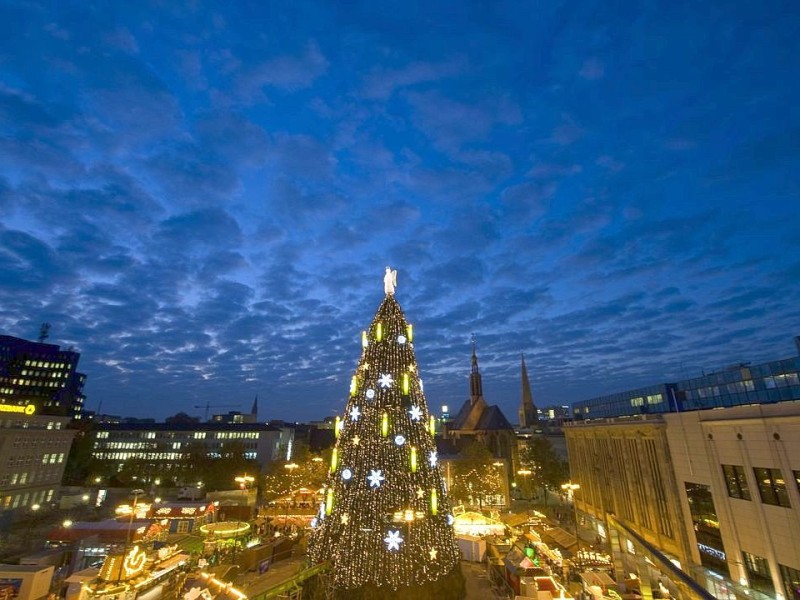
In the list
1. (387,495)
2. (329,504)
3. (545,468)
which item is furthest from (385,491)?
(545,468)

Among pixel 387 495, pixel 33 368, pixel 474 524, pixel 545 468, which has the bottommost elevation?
pixel 474 524

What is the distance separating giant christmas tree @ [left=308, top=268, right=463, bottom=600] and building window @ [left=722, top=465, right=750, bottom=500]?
16435 mm

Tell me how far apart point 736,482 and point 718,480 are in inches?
54.5

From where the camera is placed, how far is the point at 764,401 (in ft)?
81.1

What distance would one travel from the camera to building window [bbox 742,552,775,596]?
20219mm

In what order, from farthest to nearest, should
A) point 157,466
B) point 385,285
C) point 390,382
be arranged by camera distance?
point 157,466
point 385,285
point 390,382

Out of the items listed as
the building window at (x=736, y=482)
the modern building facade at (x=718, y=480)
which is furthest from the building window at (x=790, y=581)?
the building window at (x=736, y=482)

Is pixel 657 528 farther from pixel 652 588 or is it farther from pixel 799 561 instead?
pixel 799 561

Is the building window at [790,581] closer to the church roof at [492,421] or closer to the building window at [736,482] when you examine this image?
the building window at [736,482]

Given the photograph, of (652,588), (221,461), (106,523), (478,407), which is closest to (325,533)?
(106,523)

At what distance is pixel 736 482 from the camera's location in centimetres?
2230

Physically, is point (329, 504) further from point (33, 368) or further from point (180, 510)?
point (33, 368)

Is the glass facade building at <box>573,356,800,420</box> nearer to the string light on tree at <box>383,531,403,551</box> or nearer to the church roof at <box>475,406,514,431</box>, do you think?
the string light on tree at <box>383,531,403,551</box>

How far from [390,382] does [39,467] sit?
197 feet
